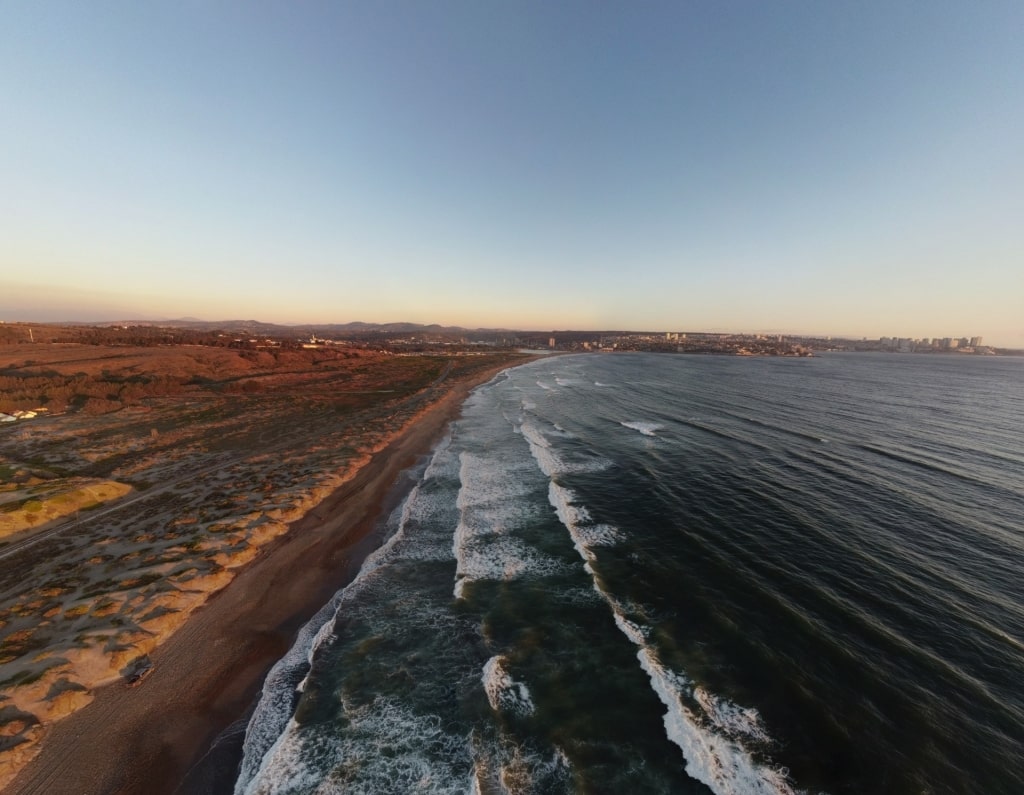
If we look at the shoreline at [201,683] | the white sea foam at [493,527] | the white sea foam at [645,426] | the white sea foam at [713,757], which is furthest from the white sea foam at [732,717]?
the white sea foam at [645,426]

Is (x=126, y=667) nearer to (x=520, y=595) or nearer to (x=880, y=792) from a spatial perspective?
(x=520, y=595)

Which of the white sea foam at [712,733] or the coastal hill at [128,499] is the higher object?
the coastal hill at [128,499]

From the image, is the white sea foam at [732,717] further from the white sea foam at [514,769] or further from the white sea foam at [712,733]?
the white sea foam at [514,769]

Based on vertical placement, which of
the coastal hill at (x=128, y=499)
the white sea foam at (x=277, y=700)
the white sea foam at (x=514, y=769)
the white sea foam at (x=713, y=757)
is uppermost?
the coastal hill at (x=128, y=499)

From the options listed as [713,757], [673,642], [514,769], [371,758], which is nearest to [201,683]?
[371,758]

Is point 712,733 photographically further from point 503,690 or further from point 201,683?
point 201,683

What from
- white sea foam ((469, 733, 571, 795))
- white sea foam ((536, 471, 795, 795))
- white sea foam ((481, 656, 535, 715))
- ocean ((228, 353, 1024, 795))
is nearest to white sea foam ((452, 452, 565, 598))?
ocean ((228, 353, 1024, 795))
